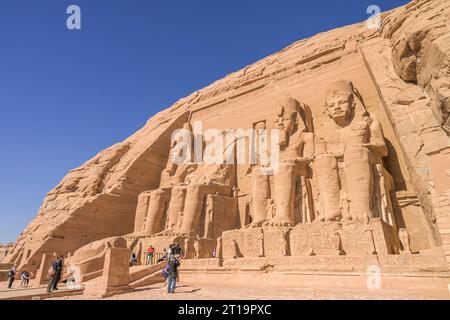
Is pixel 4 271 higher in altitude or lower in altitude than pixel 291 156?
lower

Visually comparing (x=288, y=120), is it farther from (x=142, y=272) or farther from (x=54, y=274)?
(x=54, y=274)

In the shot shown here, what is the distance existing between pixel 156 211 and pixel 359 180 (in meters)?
6.34

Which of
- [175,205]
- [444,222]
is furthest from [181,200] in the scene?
[444,222]

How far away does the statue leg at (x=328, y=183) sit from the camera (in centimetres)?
707

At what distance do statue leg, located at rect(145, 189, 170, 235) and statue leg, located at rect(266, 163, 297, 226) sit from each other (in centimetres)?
420

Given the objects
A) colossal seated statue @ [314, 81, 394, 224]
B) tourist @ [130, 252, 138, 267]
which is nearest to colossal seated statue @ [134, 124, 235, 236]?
tourist @ [130, 252, 138, 267]

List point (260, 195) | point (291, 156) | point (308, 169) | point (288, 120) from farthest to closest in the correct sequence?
point (288, 120) < point (291, 156) < point (260, 195) < point (308, 169)

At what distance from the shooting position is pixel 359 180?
22.1 ft

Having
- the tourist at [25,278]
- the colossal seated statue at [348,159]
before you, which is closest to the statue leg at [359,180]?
the colossal seated statue at [348,159]

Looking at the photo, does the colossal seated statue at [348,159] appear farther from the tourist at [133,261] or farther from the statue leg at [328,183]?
the tourist at [133,261]

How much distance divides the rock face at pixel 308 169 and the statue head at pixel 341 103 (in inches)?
1.3

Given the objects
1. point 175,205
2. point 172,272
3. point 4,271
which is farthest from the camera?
point 175,205

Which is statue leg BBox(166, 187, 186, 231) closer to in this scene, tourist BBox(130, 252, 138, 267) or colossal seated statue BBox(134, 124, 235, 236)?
colossal seated statue BBox(134, 124, 235, 236)
